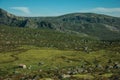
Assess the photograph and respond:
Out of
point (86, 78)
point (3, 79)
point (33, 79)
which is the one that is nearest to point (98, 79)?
point (86, 78)

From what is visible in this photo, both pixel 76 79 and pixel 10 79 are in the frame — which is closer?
pixel 76 79

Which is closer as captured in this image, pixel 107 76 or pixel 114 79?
pixel 114 79

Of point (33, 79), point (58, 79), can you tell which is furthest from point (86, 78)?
point (33, 79)

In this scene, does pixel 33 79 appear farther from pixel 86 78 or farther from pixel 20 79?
pixel 86 78

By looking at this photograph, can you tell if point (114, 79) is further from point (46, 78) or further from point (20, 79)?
point (20, 79)

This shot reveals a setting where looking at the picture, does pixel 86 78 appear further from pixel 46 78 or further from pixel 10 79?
pixel 10 79

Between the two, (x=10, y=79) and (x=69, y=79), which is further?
(x=10, y=79)

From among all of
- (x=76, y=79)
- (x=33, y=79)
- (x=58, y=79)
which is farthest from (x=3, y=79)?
(x=76, y=79)
